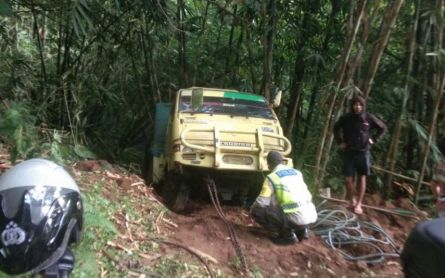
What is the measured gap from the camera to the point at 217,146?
7.34m

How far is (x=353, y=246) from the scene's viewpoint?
671 centimetres

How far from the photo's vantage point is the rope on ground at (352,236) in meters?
6.48

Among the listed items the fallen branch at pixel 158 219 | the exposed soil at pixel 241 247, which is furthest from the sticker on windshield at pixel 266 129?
the fallen branch at pixel 158 219

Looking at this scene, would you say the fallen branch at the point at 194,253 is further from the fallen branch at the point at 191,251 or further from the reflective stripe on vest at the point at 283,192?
the reflective stripe on vest at the point at 283,192

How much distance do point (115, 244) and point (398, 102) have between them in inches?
254

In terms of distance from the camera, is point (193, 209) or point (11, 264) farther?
point (193, 209)

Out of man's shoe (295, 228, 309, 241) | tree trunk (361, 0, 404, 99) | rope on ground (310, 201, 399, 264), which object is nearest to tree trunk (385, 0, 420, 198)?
tree trunk (361, 0, 404, 99)

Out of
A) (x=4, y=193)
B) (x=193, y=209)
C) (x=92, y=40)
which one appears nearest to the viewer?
(x=4, y=193)

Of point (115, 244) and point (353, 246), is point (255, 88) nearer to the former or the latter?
point (353, 246)

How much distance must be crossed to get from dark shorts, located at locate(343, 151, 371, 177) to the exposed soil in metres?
1.04

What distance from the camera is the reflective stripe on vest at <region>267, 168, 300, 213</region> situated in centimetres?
626

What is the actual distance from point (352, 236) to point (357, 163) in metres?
1.48

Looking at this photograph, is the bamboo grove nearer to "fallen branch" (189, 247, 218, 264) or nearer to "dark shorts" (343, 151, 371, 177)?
"dark shorts" (343, 151, 371, 177)

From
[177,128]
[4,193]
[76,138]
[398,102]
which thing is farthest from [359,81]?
[4,193]
